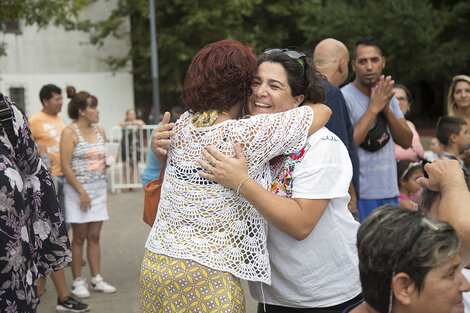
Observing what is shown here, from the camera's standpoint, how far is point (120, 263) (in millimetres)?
7152

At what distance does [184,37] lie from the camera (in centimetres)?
2259

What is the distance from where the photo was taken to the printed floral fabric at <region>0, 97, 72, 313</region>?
2359 millimetres

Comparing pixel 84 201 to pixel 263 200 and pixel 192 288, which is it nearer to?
pixel 192 288

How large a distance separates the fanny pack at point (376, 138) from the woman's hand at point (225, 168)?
2.47 meters

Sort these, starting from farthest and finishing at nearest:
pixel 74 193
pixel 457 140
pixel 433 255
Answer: pixel 74 193 < pixel 457 140 < pixel 433 255

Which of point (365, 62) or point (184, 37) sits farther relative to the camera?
point (184, 37)

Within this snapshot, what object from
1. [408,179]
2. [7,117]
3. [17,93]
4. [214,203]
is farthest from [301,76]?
[17,93]

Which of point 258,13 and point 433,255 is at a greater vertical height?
point 258,13

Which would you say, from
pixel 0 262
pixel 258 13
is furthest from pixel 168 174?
pixel 258 13

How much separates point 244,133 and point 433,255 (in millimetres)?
876

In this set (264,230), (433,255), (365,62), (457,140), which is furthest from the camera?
(457,140)

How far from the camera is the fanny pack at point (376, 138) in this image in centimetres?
459

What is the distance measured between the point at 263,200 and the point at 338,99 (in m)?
1.66

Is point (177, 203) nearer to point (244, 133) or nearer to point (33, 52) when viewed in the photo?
point (244, 133)
